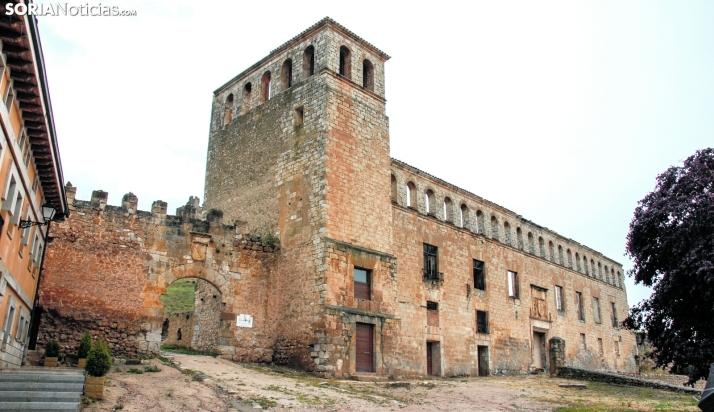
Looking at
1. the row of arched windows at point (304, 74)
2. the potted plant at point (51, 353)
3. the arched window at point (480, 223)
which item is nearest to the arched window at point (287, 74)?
the row of arched windows at point (304, 74)

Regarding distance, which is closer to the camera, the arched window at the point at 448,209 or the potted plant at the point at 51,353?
the potted plant at the point at 51,353

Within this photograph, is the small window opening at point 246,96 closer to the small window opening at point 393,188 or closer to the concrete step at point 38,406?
the small window opening at point 393,188

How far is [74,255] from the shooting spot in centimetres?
1612

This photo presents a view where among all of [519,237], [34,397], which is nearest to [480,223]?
[519,237]

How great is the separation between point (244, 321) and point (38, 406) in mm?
9881

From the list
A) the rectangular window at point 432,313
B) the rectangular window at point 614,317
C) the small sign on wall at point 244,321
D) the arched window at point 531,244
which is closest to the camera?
the small sign on wall at point 244,321

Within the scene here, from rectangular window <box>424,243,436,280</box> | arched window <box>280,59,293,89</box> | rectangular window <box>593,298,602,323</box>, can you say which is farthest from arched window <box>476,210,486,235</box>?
rectangular window <box>593,298,602,323</box>

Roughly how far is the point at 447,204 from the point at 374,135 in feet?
21.9

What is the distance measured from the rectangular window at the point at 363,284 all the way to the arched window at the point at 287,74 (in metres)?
7.88

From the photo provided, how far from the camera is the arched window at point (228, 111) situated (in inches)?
969

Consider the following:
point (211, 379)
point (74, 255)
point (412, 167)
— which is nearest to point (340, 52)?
point (412, 167)

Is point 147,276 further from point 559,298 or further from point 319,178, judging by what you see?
point 559,298

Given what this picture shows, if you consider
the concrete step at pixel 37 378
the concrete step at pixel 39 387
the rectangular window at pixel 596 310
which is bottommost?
the concrete step at pixel 39 387

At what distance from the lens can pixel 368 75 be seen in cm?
2286
